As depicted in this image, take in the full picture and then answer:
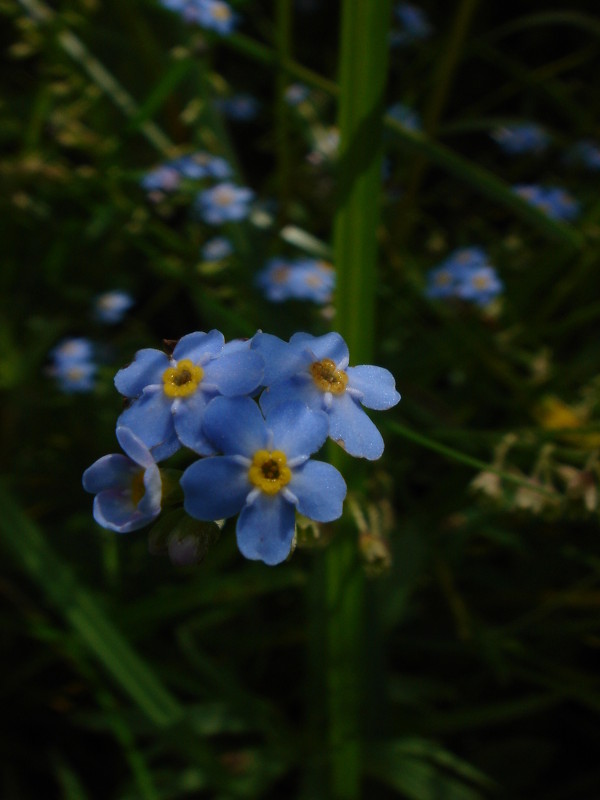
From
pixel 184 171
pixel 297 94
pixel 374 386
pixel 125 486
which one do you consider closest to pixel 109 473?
pixel 125 486

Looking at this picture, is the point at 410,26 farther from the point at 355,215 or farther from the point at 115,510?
the point at 115,510

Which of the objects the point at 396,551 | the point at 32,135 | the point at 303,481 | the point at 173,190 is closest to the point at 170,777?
the point at 396,551

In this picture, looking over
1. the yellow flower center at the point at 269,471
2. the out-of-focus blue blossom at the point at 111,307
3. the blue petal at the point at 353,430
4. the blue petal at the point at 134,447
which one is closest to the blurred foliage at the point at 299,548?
the out-of-focus blue blossom at the point at 111,307

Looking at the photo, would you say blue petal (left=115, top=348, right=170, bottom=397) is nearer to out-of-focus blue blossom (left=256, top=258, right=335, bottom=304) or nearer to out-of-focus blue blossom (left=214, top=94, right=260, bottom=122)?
out-of-focus blue blossom (left=256, top=258, right=335, bottom=304)

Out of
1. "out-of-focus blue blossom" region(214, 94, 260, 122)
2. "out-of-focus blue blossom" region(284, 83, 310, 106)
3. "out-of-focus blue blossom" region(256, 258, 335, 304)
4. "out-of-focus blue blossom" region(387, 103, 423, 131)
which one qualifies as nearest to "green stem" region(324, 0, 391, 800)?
"out-of-focus blue blossom" region(256, 258, 335, 304)

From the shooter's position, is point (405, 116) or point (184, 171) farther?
point (405, 116)
